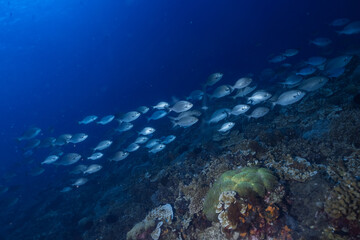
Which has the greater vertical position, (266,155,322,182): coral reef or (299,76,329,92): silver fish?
(299,76,329,92): silver fish

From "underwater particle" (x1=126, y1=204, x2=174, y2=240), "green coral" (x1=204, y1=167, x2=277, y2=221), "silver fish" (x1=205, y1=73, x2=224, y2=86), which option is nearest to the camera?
"green coral" (x1=204, y1=167, x2=277, y2=221)

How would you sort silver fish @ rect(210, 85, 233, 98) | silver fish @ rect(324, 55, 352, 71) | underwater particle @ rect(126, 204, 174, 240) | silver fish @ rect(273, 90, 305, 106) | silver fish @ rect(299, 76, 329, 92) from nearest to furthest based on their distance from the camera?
1. silver fish @ rect(273, 90, 305, 106)
2. underwater particle @ rect(126, 204, 174, 240)
3. silver fish @ rect(299, 76, 329, 92)
4. silver fish @ rect(324, 55, 352, 71)
5. silver fish @ rect(210, 85, 233, 98)

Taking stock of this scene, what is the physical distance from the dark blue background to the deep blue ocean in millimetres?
446

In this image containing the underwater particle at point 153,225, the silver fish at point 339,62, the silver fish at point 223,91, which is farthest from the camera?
the silver fish at point 223,91

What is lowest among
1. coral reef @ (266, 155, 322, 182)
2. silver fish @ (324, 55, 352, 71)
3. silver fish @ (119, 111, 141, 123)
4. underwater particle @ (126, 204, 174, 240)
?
underwater particle @ (126, 204, 174, 240)

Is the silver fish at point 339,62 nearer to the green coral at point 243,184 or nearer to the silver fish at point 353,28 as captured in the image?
the silver fish at point 353,28

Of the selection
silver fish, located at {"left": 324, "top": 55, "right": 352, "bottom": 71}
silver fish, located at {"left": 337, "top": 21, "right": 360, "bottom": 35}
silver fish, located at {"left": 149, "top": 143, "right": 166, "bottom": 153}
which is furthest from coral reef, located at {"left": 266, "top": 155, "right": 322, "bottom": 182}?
silver fish, located at {"left": 337, "top": 21, "right": 360, "bottom": 35}

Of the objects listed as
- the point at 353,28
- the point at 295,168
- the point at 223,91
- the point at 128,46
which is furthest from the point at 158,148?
the point at 128,46

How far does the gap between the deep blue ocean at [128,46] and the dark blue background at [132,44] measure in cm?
45

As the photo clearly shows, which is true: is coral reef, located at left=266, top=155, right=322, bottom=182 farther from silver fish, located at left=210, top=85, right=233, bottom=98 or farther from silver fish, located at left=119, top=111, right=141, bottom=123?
silver fish, located at left=119, top=111, right=141, bottom=123

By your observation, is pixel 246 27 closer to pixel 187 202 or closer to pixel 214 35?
pixel 214 35

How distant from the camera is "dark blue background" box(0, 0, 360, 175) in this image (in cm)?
5906

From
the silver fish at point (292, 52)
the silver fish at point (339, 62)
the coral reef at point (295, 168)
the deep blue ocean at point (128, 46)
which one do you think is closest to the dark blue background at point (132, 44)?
the deep blue ocean at point (128, 46)

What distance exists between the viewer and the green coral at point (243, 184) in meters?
4.48
